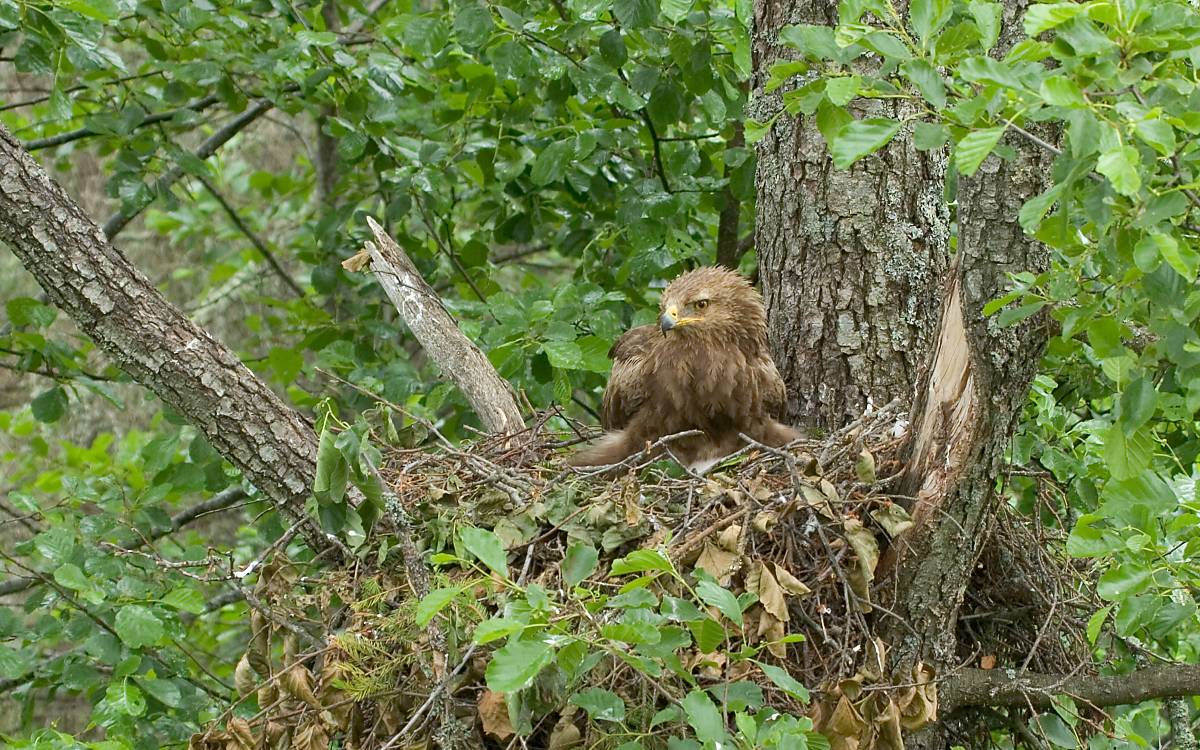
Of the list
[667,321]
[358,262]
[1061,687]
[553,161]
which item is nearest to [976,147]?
[1061,687]

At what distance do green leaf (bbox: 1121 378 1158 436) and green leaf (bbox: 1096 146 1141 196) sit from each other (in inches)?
33.2

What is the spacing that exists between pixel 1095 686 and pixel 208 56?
5181 millimetres

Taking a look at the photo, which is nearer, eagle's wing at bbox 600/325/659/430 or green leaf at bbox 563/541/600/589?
green leaf at bbox 563/541/600/589

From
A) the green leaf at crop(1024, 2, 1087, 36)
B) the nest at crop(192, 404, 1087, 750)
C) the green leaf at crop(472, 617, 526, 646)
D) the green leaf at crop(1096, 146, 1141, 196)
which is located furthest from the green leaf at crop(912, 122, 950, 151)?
the green leaf at crop(472, 617, 526, 646)

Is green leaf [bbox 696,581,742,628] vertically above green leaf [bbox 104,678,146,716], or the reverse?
green leaf [bbox 696,581,742,628]

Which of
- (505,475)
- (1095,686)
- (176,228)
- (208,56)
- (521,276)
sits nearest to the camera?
(1095,686)

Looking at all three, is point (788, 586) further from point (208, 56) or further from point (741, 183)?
point (208, 56)

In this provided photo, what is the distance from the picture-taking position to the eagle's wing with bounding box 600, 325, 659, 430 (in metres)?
5.65

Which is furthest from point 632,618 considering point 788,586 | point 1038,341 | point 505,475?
point 505,475

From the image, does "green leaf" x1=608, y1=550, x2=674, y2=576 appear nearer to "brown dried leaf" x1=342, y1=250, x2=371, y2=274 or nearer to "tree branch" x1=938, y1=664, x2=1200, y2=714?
"tree branch" x1=938, y1=664, x2=1200, y2=714

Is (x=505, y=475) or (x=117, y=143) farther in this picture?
(x=117, y=143)

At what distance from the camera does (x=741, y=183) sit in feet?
20.2

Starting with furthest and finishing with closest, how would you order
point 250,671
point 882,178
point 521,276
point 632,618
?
point 521,276
point 882,178
point 250,671
point 632,618

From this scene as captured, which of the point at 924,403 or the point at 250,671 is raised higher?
the point at 924,403
